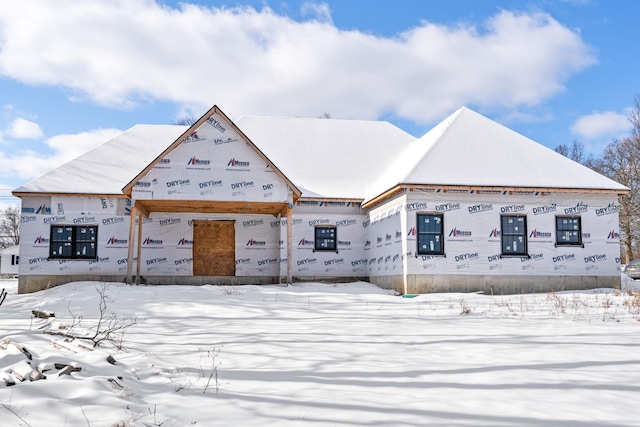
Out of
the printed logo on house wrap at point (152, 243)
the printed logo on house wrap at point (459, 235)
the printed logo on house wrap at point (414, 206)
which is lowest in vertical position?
the printed logo on house wrap at point (152, 243)

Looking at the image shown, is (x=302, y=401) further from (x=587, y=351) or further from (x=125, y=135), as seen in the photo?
(x=125, y=135)

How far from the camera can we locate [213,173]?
20641 mm

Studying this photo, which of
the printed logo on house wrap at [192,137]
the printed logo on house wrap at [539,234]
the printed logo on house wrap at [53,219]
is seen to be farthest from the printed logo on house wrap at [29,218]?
the printed logo on house wrap at [539,234]

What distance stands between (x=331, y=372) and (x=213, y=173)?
48.3 feet

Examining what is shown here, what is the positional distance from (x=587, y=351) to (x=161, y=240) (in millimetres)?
18689

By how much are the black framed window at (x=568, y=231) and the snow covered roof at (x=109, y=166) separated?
16.9 meters

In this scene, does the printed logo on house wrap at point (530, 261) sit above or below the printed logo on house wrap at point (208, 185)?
below

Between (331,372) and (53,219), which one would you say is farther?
(53,219)

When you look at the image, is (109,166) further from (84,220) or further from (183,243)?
(183,243)

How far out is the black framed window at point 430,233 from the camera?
2000cm

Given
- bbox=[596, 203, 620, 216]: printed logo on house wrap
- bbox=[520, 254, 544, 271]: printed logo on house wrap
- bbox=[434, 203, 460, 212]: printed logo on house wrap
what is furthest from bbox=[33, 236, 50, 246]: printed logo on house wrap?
bbox=[596, 203, 620, 216]: printed logo on house wrap

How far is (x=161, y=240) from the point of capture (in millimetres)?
23562

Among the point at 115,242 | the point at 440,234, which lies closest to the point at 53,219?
the point at 115,242

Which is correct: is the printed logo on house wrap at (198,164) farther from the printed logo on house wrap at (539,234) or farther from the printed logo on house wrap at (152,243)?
the printed logo on house wrap at (539,234)
